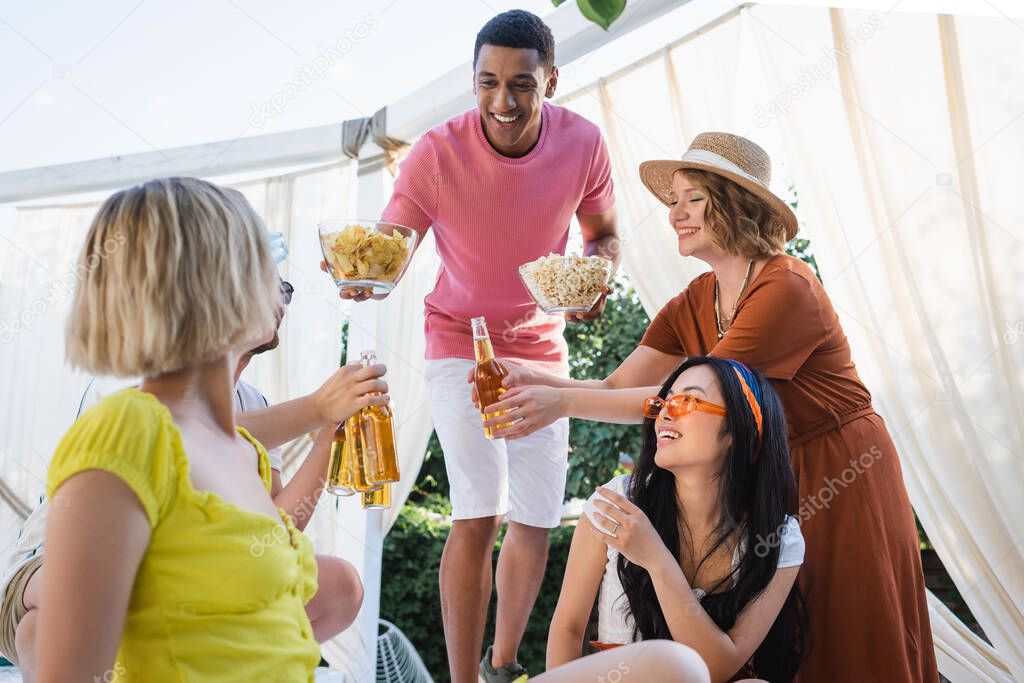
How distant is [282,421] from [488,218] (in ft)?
3.65

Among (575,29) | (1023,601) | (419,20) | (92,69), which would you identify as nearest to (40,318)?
(92,69)

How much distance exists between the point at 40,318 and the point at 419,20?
294 centimetres

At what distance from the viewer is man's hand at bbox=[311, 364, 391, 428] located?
1877 mm

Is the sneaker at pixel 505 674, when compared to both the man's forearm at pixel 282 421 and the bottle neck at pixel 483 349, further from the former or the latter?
the man's forearm at pixel 282 421

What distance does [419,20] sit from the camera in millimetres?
4684

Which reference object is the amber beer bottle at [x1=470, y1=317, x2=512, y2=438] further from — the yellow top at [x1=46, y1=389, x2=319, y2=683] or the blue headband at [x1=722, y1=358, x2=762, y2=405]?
the yellow top at [x1=46, y1=389, x2=319, y2=683]

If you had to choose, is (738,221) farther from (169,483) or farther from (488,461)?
(169,483)

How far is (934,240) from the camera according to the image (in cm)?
306

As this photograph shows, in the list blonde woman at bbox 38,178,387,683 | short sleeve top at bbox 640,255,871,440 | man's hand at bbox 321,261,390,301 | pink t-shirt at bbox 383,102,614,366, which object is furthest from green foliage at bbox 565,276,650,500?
blonde woman at bbox 38,178,387,683

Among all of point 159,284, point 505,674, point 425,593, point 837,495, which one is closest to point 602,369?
point 425,593

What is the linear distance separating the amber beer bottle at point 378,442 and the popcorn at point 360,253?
17.2 inches

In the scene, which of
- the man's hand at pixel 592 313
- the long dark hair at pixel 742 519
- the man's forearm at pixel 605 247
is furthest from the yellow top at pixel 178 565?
the man's forearm at pixel 605 247

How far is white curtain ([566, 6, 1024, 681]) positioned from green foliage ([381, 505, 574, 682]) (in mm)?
3604

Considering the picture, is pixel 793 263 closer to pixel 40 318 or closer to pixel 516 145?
pixel 516 145
